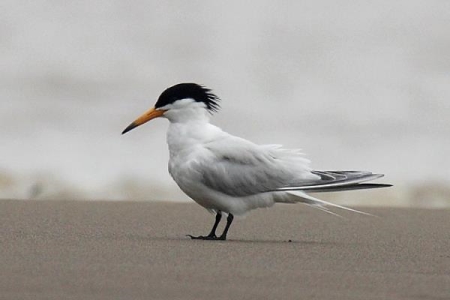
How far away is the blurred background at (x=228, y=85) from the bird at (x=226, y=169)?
4172 mm

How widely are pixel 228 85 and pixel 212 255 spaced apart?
10.4 metres

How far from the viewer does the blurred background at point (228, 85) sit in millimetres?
12789

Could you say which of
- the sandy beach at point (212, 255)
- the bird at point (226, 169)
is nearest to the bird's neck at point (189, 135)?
the bird at point (226, 169)

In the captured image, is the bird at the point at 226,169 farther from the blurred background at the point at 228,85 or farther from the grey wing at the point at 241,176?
the blurred background at the point at 228,85

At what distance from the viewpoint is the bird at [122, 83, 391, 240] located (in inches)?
253

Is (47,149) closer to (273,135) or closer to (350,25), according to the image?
(273,135)

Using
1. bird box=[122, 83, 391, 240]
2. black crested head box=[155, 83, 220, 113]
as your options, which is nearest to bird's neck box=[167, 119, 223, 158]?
bird box=[122, 83, 391, 240]

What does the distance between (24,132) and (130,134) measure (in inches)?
47.8

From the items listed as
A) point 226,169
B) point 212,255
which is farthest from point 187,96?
point 212,255

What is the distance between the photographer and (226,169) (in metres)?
6.47

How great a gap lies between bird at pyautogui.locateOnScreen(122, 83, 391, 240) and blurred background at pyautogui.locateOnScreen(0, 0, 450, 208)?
13.7 ft

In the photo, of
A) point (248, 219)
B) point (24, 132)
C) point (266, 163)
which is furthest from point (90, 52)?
point (266, 163)

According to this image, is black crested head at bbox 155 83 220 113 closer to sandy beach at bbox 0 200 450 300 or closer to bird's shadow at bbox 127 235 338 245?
sandy beach at bbox 0 200 450 300

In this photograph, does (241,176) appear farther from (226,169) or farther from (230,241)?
(230,241)
